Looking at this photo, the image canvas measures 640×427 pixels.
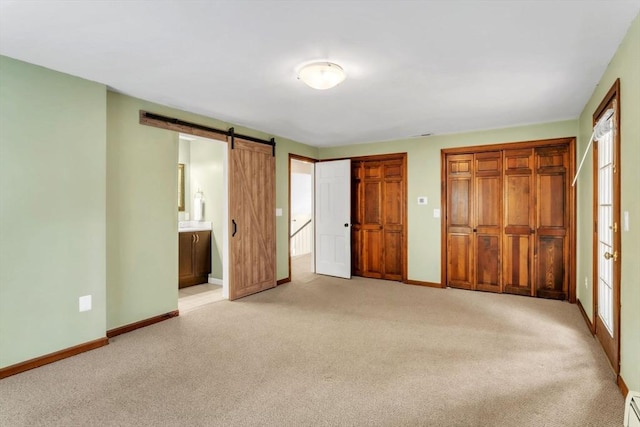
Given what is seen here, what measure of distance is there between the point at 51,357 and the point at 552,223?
6006 mm

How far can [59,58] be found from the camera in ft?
8.68

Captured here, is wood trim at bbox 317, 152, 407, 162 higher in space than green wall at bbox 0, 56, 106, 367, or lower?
higher

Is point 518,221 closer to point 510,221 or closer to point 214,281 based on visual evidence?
point 510,221

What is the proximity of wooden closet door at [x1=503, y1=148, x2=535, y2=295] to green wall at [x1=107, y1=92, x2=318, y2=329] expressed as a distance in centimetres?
461

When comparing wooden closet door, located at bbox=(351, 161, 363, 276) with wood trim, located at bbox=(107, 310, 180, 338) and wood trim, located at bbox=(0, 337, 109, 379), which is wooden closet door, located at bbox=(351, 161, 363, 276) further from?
wood trim, located at bbox=(0, 337, 109, 379)

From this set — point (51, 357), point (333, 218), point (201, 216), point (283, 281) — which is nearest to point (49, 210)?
point (51, 357)

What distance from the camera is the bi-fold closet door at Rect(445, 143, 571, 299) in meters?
4.74

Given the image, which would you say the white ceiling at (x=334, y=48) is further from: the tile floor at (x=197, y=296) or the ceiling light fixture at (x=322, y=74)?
the tile floor at (x=197, y=296)

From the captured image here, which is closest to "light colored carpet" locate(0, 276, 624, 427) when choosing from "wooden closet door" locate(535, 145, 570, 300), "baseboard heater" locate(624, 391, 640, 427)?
"baseboard heater" locate(624, 391, 640, 427)

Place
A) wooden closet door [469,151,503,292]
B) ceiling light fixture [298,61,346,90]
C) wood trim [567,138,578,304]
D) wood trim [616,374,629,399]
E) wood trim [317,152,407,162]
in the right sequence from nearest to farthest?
wood trim [616,374,629,399], ceiling light fixture [298,61,346,90], wood trim [567,138,578,304], wooden closet door [469,151,503,292], wood trim [317,152,407,162]

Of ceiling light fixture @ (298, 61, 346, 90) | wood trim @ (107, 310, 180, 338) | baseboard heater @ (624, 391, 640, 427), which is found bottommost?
wood trim @ (107, 310, 180, 338)

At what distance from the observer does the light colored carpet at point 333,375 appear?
82.8 inches

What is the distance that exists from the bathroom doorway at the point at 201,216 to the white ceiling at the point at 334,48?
1832 millimetres

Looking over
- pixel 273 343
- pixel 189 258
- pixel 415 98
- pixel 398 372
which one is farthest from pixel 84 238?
pixel 415 98
